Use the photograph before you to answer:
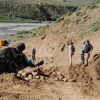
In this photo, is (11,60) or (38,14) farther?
(38,14)

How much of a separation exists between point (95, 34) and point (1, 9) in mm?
96132

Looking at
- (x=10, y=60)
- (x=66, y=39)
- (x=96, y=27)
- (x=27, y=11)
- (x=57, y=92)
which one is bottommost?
(x=57, y=92)

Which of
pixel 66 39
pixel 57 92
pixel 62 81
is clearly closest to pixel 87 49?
pixel 62 81

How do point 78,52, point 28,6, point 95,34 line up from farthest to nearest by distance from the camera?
point 28,6, point 95,34, point 78,52

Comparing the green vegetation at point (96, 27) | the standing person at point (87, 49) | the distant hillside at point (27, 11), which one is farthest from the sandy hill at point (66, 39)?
the distant hillside at point (27, 11)

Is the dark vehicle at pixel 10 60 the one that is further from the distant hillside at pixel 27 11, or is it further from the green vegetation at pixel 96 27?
the distant hillside at pixel 27 11

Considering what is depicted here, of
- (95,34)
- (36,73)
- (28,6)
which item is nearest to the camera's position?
(36,73)

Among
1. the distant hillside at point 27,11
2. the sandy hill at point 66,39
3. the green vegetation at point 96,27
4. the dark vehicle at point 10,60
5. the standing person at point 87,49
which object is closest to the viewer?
the dark vehicle at point 10,60

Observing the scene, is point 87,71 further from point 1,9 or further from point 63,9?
point 63,9

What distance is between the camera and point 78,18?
2686cm

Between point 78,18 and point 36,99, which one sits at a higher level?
point 78,18

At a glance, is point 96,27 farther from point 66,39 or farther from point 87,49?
point 87,49

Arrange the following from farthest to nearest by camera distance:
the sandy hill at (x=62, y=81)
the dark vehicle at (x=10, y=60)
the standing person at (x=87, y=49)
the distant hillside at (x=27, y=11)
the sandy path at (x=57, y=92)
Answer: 1. the distant hillside at (x=27, y=11)
2. the standing person at (x=87, y=49)
3. the dark vehicle at (x=10, y=60)
4. the sandy hill at (x=62, y=81)
5. the sandy path at (x=57, y=92)

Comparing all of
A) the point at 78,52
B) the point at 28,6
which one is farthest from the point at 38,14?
the point at 78,52
